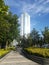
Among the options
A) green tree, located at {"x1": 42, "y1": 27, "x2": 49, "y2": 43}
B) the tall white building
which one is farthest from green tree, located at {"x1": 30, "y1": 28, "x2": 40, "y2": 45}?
the tall white building

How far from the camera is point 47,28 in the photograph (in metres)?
93.9

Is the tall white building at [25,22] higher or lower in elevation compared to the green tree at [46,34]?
higher

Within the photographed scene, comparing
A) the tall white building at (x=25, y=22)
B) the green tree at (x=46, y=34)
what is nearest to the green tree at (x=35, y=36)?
the green tree at (x=46, y=34)

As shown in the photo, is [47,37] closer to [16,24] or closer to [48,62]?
[16,24]

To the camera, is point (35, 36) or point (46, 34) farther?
point (35, 36)

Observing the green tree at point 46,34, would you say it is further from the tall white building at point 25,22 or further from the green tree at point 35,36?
the tall white building at point 25,22

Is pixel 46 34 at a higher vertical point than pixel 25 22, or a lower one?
lower

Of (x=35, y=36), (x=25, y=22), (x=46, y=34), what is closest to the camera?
(x=46, y=34)

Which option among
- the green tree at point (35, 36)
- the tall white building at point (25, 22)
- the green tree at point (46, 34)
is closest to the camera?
the green tree at point (46, 34)

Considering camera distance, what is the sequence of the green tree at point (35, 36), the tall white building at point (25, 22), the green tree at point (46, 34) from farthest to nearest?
the tall white building at point (25, 22) < the green tree at point (35, 36) < the green tree at point (46, 34)

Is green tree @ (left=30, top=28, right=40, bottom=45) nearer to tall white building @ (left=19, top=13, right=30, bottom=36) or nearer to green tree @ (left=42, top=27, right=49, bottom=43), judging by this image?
green tree @ (left=42, top=27, right=49, bottom=43)

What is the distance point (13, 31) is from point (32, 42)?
117ft

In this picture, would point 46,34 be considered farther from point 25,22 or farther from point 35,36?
point 25,22

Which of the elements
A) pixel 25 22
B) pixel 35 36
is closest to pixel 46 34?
pixel 35 36
